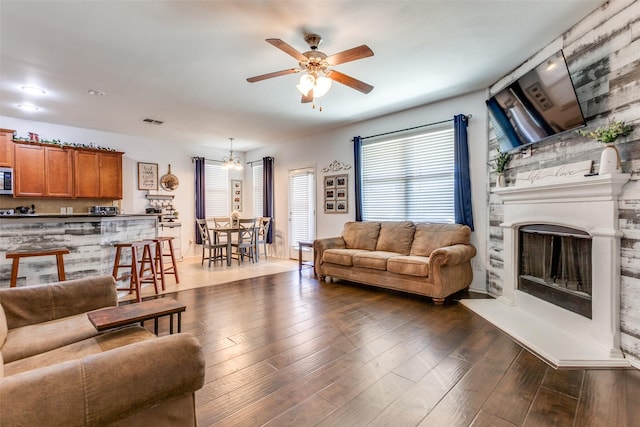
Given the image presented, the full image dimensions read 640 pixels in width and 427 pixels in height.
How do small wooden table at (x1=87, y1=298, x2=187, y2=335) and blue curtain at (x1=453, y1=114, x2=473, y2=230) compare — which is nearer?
small wooden table at (x1=87, y1=298, x2=187, y2=335)

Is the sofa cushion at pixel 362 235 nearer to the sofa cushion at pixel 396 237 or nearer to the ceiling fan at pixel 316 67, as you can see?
the sofa cushion at pixel 396 237

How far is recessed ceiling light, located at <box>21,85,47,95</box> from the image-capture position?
13.1 ft

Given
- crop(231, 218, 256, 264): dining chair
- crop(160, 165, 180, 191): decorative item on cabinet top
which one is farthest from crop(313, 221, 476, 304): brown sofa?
crop(160, 165, 180, 191): decorative item on cabinet top

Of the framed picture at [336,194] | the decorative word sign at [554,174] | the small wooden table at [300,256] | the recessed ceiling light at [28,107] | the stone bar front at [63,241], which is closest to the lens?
the decorative word sign at [554,174]

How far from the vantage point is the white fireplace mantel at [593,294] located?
2355mm

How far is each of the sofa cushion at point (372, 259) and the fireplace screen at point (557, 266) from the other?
1.55 meters

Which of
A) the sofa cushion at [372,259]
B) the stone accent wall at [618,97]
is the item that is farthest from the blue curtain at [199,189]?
the stone accent wall at [618,97]

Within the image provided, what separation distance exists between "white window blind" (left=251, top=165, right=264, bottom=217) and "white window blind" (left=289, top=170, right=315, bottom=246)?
50.1 inches

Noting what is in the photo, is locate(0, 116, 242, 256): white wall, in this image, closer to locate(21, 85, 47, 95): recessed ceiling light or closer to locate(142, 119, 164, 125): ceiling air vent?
locate(142, 119, 164, 125): ceiling air vent

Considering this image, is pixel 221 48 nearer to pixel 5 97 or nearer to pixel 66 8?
pixel 66 8

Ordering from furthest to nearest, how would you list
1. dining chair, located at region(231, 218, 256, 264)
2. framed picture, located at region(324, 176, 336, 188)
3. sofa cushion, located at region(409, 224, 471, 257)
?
dining chair, located at region(231, 218, 256, 264) < framed picture, located at region(324, 176, 336, 188) < sofa cushion, located at region(409, 224, 471, 257)

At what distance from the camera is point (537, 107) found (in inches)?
118

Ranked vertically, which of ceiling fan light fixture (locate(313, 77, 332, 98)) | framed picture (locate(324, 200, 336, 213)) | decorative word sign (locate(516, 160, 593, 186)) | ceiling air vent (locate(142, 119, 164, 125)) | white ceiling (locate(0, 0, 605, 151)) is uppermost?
ceiling air vent (locate(142, 119, 164, 125))

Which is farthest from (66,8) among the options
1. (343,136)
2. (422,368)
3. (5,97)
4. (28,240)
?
(343,136)
